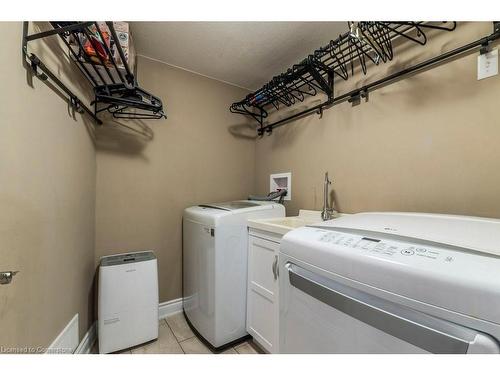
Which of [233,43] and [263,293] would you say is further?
[233,43]

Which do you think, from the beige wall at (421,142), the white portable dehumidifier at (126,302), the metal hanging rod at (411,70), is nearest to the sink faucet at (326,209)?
the beige wall at (421,142)

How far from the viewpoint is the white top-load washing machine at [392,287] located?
1.38 ft

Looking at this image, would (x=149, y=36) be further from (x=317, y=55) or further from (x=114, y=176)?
(x=317, y=55)

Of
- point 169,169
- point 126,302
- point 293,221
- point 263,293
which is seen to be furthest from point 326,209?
point 126,302

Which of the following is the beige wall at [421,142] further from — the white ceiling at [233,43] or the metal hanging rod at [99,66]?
the metal hanging rod at [99,66]

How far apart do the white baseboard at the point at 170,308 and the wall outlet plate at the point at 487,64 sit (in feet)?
8.22

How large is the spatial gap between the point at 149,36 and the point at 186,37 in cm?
28

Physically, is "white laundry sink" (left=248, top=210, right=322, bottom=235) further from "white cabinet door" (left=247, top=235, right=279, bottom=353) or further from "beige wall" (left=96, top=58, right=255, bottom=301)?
"beige wall" (left=96, top=58, right=255, bottom=301)

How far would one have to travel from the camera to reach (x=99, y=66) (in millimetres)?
1248

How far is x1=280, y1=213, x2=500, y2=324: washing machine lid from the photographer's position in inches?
16.5

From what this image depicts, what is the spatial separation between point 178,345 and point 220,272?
66 centimetres

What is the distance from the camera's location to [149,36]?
1588 millimetres

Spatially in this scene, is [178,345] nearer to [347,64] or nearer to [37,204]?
[37,204]
